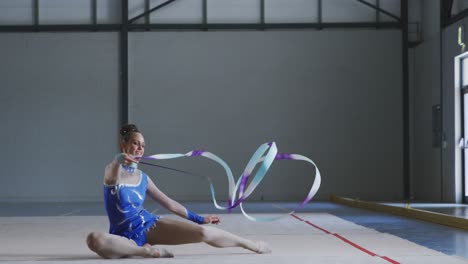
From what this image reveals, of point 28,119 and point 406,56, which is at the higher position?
point 406,56

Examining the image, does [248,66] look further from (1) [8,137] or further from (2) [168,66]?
(1) [8,137]

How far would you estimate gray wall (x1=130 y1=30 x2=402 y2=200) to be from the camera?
21500mm

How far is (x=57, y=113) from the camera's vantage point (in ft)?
70.8

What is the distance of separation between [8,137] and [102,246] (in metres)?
16.6

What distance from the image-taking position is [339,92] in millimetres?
21609

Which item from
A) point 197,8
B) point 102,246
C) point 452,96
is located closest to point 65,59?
point 197,8

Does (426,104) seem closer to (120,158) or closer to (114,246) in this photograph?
(114,246)

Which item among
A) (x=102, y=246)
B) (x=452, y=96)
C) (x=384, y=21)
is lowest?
(x=102, y=246)

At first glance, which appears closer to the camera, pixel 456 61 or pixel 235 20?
pixel 456 61

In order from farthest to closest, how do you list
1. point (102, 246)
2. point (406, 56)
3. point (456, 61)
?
point (406, 56)
point (456, 61)
point (102, 246)

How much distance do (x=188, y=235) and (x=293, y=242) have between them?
191 cm

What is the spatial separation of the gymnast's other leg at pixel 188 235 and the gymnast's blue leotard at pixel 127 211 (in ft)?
0.29

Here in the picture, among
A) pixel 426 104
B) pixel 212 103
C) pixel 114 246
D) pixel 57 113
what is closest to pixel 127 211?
pixel 114 246

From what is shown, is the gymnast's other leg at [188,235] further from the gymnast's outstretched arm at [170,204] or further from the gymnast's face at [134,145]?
the gymnast's face at [134,145]
